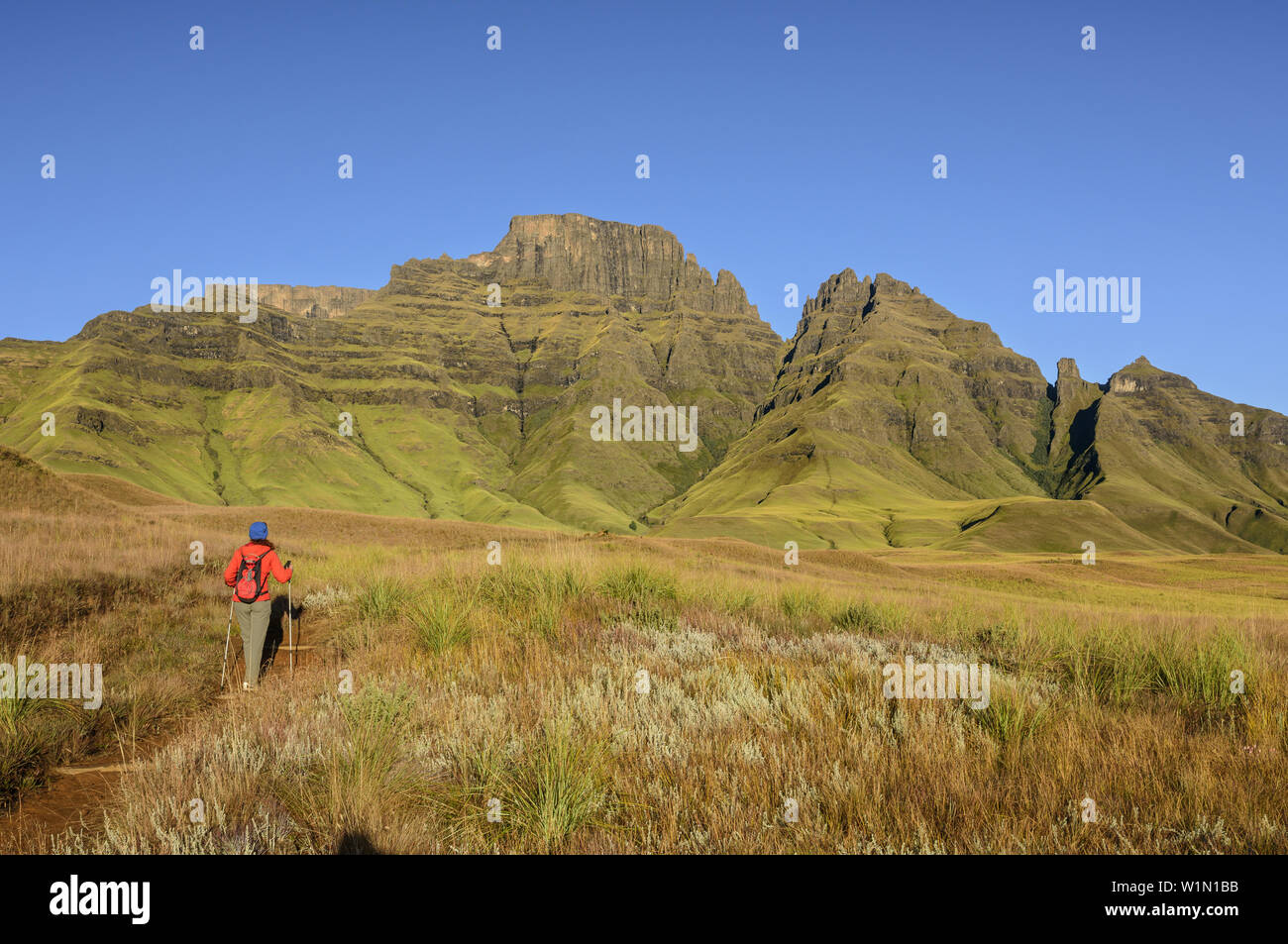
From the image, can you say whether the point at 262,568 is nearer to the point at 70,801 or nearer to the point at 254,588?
the point at 254,588

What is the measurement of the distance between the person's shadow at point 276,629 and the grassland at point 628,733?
Result: 51cm

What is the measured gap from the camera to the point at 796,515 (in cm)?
16512

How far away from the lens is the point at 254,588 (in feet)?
30.1

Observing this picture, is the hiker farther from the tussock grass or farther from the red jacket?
the tussock grass

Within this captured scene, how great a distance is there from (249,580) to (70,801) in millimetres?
4550

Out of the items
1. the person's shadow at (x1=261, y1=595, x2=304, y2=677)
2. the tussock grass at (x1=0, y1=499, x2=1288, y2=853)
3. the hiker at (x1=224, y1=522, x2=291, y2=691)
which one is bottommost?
the person's shadow at (x1=261, y1=595, x2=304, y2=677)

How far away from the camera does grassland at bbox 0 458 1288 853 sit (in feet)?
12.9

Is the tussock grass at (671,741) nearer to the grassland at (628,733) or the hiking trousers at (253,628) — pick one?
the grassland at (628,733)

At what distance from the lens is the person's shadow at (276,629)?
10.1m

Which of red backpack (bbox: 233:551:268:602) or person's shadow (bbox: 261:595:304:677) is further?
person's shadow (bbox: 261:595:304:677)

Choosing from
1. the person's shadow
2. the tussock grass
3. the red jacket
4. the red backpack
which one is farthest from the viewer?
the person's shadow

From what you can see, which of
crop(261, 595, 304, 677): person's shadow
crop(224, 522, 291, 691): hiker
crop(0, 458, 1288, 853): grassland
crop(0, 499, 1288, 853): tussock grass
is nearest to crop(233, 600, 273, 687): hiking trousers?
crop(224, 522, 291, 691): hiker

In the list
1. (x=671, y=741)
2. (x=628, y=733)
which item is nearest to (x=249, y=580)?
(x=628, y=733)
